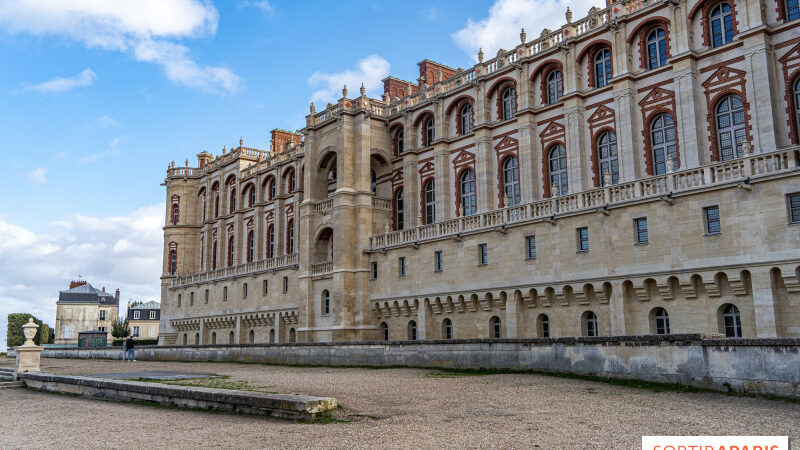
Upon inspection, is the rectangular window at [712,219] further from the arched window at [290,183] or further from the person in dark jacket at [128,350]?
the arched window at [290,183]

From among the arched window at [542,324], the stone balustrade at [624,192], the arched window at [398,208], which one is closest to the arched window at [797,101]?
the stone balustrade at [624,192]

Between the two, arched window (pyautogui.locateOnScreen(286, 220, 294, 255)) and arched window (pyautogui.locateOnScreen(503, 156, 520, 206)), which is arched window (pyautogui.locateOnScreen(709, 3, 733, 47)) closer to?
arched window (pyautogui.locateOnScreen(503, 156, 520, 206))

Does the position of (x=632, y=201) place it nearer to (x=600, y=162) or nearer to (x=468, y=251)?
(x=600, y=162)

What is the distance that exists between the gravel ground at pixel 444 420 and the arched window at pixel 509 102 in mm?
22835

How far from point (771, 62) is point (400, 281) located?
2227 centimetres

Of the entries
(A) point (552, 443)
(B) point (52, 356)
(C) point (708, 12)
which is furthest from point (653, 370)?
(B) point (52, 356)

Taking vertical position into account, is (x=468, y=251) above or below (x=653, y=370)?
above

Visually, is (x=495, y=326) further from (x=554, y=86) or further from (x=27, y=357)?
(x=27, y=357)

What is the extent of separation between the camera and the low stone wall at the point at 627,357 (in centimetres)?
1466

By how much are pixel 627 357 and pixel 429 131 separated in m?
27.9

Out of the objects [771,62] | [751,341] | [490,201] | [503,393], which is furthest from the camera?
[490,201]

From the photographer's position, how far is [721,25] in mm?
29391

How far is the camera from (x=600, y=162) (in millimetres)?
33406

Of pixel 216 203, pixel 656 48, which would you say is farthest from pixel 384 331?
pixel 216 203
